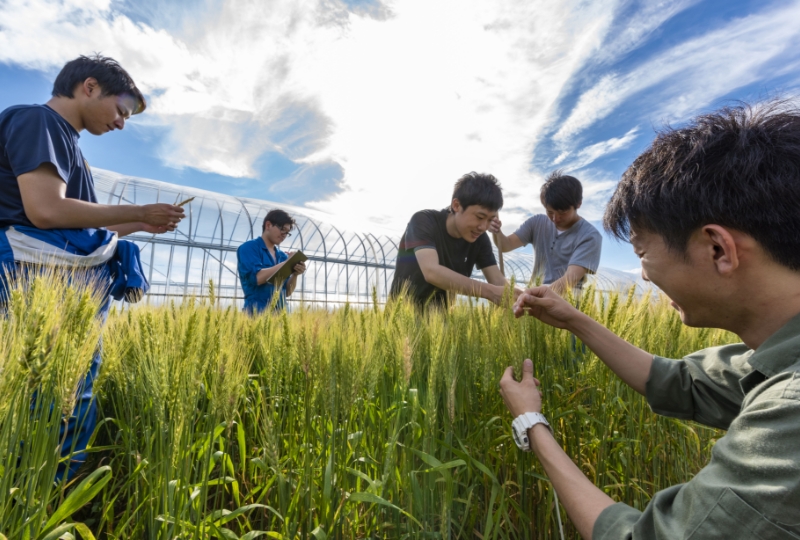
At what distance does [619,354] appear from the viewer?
124 centimetres

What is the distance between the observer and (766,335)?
80cm

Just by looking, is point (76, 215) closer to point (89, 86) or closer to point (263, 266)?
point (89, 86)

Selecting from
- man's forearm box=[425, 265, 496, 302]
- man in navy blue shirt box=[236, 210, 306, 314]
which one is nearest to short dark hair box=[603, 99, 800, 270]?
man's forearm box=[425, 265, 496, 302]

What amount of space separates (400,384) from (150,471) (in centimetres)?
60

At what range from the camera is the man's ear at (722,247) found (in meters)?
0.76

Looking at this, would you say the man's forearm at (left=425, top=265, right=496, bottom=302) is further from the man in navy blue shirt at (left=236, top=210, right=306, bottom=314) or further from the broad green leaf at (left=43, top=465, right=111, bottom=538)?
the broad green leaf at (left=43, top=465, right=111, bottom=538)

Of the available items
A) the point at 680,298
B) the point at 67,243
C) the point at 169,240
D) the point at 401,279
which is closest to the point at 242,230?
the point at 169,240

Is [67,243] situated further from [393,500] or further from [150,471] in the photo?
[393,500]

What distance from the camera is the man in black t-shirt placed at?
2.59 meters

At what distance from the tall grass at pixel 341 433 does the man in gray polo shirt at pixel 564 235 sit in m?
1.34

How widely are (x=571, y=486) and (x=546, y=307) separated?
61cm

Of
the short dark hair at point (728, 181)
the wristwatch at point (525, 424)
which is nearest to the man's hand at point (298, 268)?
the wristwatch at point (525, 424)

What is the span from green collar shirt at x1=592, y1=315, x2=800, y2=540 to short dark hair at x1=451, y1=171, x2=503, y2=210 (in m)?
1.98

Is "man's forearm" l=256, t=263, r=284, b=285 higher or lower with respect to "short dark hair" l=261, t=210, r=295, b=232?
lower
